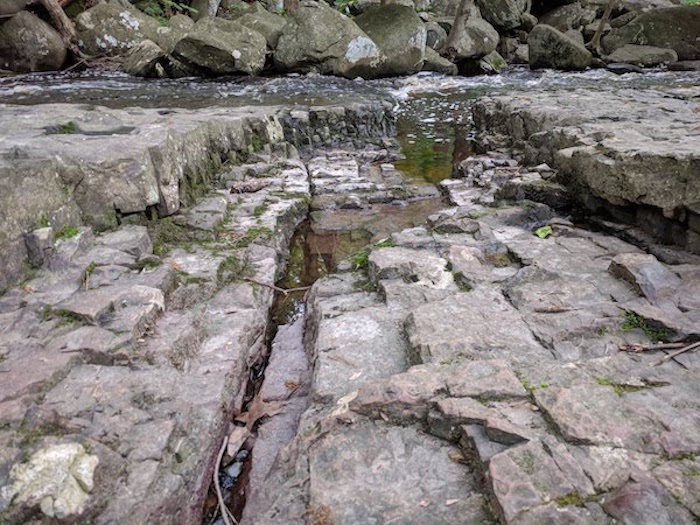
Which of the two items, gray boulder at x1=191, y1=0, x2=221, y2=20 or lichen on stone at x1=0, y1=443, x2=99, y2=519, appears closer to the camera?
lichen on stone at x1=0, y1=443, x2=99, y2=519

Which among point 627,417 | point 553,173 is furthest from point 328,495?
point 553,173

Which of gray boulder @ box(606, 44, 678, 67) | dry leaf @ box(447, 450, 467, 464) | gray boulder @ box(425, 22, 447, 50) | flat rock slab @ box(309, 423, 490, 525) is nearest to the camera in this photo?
flat rock slab @ box(309, 423, 490, 525)

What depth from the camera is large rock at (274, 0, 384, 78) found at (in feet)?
41.1

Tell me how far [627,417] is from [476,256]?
173 cm

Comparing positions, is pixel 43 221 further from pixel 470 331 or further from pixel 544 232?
pixel 544 232

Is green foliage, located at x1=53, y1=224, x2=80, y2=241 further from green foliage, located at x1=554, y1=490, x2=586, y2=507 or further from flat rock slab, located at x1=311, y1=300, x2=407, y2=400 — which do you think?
green foliage, located at x1=554, y1=490, x2=586, y2=507

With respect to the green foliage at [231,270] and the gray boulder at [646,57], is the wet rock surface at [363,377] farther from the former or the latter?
the gray boulder at [646,57]

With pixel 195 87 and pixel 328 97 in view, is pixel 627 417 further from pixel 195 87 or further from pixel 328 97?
pixel 195 87

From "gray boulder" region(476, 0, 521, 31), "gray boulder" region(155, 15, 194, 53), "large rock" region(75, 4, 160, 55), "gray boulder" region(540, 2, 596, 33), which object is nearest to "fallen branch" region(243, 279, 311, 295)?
"gray boulder" region(155, 15, 194, 53)

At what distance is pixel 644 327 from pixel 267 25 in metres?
13.3

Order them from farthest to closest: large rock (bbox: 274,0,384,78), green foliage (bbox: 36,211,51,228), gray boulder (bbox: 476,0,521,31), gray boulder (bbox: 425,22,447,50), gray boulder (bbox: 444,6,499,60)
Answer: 1. gray boulder (bbox: 476,0,521,31)
2. gray boulder (bbox: 425,22,447,50)
3. gray boulder (bbox: 444,6,499,60)
4. large rock (bbox: 274,0,384,78)
5. green foliage (bbox: 36,211,51,228)

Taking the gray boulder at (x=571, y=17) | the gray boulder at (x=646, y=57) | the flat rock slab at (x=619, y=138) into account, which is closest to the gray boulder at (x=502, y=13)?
the gray boulder at (x=571, y=17)

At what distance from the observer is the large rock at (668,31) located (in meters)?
15.7

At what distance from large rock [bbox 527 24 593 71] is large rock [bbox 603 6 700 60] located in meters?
2.75
